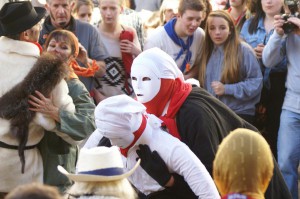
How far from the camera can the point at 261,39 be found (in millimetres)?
7953

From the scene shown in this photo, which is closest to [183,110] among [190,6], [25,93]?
[25,93]

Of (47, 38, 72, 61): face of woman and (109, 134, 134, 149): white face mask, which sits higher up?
(47, 38, 72, 61): face of woman

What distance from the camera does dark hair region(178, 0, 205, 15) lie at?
769 cm

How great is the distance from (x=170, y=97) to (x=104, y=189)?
4.64 feet

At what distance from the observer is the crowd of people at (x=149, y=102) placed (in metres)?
4.29

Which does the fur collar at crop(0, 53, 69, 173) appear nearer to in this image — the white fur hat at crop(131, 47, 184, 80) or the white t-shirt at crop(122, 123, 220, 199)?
the white fur hat at crop(131, 47, 184, 80)

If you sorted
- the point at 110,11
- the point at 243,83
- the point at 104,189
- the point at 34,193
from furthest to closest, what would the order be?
1. the point at 110,11
2. the point at 243,83
3. the point at 104,189
4. the point at 34,193

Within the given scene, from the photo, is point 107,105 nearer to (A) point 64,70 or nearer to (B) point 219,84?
(A) point 64,70

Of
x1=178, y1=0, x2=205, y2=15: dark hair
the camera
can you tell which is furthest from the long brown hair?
the camera

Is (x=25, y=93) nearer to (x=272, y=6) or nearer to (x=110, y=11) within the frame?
(x=110, y=11)

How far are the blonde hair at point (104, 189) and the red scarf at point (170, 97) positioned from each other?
1.17m

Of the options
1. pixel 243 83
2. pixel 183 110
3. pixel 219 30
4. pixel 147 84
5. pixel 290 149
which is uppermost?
pixel 147 84

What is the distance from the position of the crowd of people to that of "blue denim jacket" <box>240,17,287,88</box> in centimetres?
1

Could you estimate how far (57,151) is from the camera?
5789mm
